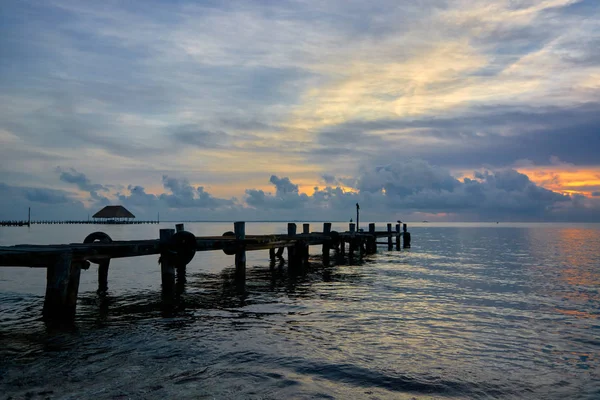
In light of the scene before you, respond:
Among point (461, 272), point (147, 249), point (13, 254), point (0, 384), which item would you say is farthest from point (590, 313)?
point (13, 254)

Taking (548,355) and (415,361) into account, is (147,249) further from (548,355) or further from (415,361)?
(548,355)

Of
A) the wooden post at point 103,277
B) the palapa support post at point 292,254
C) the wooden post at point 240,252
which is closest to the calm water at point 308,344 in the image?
the wooden post at point 103,277

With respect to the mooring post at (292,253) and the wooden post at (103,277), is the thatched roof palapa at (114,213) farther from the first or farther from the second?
the wooden post at (103,277)

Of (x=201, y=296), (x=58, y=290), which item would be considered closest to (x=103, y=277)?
(x=201, y=296)

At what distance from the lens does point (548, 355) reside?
9523 mm

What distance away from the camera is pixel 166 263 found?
17.0m

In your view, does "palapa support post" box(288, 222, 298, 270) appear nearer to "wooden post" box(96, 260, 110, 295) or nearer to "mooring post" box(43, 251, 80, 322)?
"wooden post" box(96, 260, 110, 295)

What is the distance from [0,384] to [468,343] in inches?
380

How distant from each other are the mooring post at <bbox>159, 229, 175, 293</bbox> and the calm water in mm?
737

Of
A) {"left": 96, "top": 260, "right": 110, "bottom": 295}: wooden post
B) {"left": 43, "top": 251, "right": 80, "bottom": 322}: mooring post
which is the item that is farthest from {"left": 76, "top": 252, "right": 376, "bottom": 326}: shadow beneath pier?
{"left": 96, "top": 260, "right": 110, "bottom": 295}: wooden post

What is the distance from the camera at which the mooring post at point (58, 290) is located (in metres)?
11.6

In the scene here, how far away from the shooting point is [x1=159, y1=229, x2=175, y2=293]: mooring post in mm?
16570

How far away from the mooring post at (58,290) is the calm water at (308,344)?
494 millimetres

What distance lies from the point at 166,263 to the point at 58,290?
541 cm
